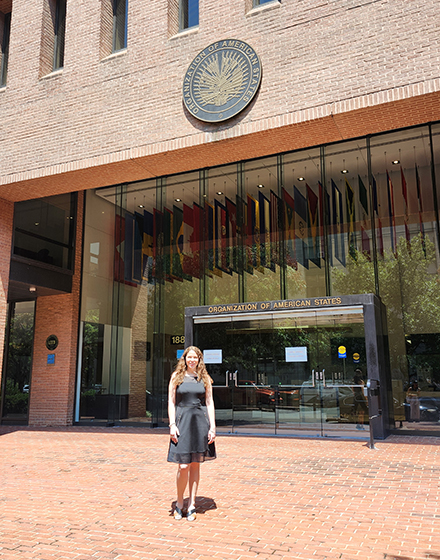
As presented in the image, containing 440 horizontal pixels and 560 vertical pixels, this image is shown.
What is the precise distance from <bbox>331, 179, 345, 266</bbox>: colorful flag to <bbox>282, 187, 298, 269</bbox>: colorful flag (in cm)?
122

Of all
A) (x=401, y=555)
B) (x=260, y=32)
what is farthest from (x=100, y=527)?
(x=260, y=32)

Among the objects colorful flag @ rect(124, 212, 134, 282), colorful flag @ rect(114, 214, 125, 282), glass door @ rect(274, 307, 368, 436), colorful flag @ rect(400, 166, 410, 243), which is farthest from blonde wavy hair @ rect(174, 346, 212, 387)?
Result: colorful flag @ rect(114, 214, 125, 282)

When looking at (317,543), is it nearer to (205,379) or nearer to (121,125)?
(205,379)

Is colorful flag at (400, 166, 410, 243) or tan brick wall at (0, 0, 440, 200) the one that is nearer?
tan brick wall at (0, 0, 440, 200)

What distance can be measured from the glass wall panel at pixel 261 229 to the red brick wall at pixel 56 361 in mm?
5776

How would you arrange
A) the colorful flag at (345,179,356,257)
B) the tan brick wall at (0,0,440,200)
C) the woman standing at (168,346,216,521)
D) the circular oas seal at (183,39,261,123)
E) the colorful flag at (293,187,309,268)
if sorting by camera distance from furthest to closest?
the colorful flag at (293,187,309,268), the colorful flag at (345,179,356,257), the circular oas seal at (183,39,261,123), the tan brick wall at (0,0,440,200), the woman standing at (168,346,216,521)

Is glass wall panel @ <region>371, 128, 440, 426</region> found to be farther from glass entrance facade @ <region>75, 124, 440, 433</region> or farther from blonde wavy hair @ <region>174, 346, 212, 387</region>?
blonde wavy hair @ <region>174, 346, 212, 387</region>

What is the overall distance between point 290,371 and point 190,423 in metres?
7.94

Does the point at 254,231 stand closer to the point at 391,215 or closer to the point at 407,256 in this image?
the point at 391,215

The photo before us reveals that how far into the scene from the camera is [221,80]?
34.2 feet

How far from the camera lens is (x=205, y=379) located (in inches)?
227

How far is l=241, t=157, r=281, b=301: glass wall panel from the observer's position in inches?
594

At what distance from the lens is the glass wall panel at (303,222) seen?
1455 cm

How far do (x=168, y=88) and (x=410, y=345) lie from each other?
8909 mm
